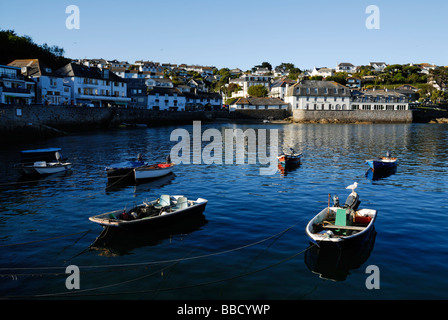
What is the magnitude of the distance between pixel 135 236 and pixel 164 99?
4762 inches

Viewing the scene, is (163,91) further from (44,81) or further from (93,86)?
(44,81)

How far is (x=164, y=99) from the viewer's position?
448ft

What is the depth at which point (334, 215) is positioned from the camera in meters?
21.1

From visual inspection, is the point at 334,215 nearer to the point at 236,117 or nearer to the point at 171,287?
the point at 171,287

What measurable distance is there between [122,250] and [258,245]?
716 cm

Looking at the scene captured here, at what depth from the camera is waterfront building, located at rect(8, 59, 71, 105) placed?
291 ft

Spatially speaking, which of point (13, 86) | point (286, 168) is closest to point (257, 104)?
point (13, 86)

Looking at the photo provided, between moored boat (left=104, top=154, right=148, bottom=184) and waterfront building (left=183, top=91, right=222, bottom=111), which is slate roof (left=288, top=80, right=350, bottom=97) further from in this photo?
moored boat (left=104, top=154, right=148, bottom=184)

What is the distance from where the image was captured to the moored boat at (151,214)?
19.6 metres

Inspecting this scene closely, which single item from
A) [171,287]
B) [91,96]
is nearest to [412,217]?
[171,287]

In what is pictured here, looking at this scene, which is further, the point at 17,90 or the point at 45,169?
the point at 17,90

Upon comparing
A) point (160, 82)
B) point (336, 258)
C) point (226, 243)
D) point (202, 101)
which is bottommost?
point (336, 258)

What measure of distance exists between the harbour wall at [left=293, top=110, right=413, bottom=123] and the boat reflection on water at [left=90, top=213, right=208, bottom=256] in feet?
403

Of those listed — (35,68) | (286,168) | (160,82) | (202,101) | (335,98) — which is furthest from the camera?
(160,82)
